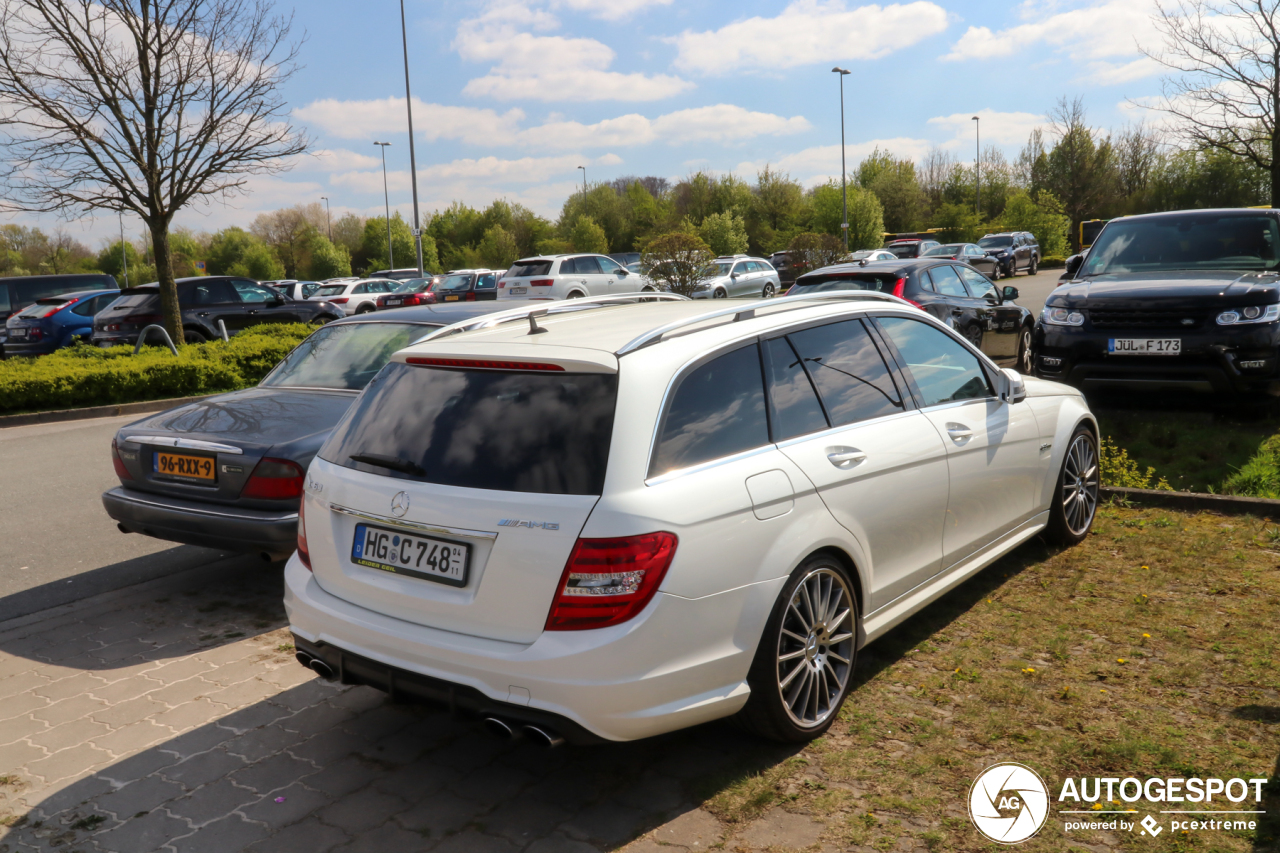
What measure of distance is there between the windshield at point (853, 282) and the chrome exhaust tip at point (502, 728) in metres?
7.69

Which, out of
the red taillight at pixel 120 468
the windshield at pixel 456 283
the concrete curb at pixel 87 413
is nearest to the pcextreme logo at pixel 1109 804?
the red taillight at pixel 120 468

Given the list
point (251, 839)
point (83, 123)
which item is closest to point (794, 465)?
point (251, 839)

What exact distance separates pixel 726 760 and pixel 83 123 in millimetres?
16353

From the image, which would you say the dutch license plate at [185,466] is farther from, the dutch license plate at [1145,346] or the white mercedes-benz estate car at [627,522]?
the dutch license plate at [1145,346]

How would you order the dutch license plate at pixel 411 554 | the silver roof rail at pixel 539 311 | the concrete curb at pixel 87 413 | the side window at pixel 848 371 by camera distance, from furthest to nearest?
1. the concrete curb at pixel 87 413
2. the silver roof rail at pixel 539 311
3. the side window at pixel 848 371
4. the dutch license plate at pixel 411 554

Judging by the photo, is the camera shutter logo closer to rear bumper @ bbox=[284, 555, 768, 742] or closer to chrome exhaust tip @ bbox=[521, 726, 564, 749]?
rear bumper @ bbox=[284, 555, 768, 742]

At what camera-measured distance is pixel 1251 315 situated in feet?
24.5

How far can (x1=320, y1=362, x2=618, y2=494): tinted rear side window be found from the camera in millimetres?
2918

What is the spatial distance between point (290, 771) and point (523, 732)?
1.19m

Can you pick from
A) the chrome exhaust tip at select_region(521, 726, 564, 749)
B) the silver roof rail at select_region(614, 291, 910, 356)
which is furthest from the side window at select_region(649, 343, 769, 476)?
the chrome exhaust tip at select_region(521, 726, 564, 749)

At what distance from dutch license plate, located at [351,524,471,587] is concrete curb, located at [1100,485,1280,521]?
203 inches

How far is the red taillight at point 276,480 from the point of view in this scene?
A: 488cm

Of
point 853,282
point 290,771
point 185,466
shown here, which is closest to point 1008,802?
point 290,771

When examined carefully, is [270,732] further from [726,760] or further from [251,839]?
[726,760]
